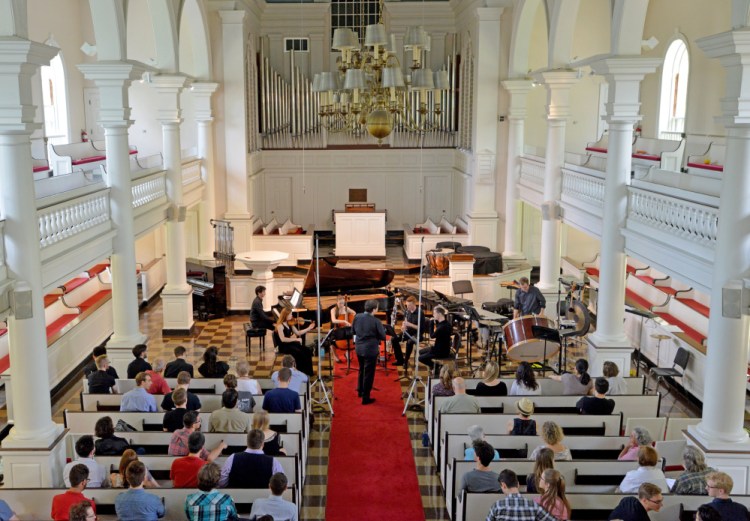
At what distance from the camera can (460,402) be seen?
9766 millimetres

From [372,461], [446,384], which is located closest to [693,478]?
[446,384]

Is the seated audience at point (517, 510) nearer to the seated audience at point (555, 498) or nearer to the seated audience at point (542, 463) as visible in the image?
the seated audience at point (555, 498)

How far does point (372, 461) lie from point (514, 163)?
37.2 feet

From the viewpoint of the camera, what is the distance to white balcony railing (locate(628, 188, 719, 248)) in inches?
367

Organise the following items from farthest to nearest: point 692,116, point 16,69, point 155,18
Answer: point 692,116, point 155,18, point 16,69

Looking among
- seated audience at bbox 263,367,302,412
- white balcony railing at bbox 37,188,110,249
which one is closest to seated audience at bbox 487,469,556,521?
seated audience at bbox 263,367,302,412

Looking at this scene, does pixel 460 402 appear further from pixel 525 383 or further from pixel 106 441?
pixel 106 441

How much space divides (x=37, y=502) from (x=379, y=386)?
697 cm

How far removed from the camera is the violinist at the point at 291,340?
13227 millimetres

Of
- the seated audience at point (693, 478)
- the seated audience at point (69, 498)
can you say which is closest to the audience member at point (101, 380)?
the seated audience at point (69, 498)

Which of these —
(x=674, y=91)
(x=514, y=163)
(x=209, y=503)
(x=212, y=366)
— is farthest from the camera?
Result: (x=514, y=163)

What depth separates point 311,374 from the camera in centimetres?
1395

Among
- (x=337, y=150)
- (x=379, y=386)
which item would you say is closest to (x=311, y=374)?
(x=379, y=386)

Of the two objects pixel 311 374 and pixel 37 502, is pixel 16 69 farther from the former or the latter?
pixel 311 374
